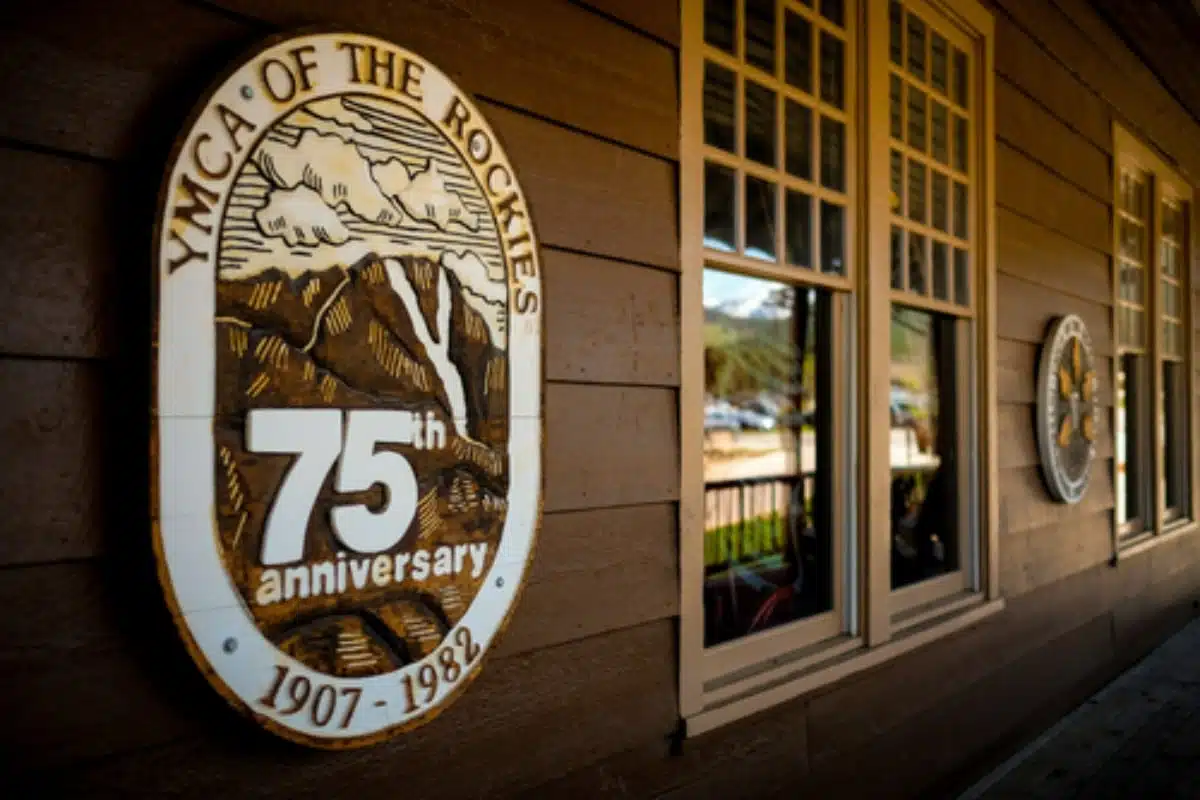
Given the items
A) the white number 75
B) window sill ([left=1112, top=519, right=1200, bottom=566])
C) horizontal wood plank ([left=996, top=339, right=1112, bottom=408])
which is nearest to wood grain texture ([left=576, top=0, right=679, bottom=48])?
the white number 75

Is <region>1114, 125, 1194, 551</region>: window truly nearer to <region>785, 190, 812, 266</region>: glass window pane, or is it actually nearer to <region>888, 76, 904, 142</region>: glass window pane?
<region>888, 76, 904, 142</region>: glass window pane

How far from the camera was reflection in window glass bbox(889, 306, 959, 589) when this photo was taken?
9.08 ft

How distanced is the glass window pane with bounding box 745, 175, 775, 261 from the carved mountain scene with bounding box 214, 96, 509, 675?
83 centimetres

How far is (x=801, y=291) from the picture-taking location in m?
2.43

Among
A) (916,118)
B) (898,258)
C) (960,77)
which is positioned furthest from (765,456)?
(960,77)

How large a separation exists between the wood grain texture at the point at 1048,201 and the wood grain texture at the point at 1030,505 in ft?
3.06

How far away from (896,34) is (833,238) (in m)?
0.71

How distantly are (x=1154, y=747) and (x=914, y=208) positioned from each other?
210 centimetres

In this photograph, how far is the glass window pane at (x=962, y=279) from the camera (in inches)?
114

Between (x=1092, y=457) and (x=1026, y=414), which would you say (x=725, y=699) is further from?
(x=1092, y=457)

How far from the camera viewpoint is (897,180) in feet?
8.44

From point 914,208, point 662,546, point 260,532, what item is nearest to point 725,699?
point 662,546

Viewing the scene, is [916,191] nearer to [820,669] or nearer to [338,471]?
[820,669]

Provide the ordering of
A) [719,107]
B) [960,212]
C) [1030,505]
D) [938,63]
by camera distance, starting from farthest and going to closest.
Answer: [1030,505]
[960,212]
[938,63]
[719,107]
